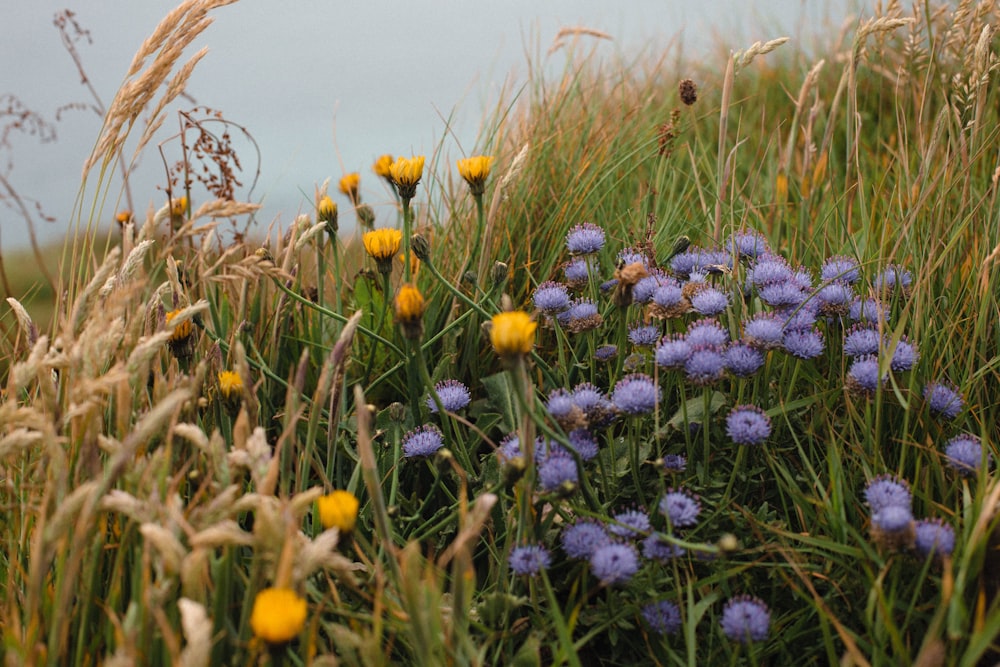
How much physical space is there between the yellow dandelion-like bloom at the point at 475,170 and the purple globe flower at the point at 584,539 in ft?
3.26

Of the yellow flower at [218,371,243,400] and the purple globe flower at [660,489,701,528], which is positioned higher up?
the yellow flower at [218,371,243,400]

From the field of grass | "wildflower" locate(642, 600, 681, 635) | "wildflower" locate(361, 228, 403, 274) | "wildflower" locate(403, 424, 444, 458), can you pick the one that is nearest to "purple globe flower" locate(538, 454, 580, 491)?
the field of grass

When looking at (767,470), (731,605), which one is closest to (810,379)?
(767,470)

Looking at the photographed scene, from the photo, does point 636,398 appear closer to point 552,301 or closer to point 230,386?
point 552,301

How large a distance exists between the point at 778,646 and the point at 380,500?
32.0 inches

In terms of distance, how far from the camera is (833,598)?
1.63 metres

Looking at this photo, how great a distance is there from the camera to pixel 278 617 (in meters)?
1.08

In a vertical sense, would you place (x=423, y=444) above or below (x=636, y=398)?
below

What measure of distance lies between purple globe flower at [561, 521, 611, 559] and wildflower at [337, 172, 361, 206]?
1.86 m

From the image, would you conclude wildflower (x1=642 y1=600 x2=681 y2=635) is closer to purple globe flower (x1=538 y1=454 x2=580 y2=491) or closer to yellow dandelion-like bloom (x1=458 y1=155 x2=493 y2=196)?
purple globe flower (x1=538 y1=454 x2=580 y2=491)

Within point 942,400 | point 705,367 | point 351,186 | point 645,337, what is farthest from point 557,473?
point 351,186

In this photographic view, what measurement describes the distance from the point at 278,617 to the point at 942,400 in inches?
58.9

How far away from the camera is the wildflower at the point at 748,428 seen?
5.33ft

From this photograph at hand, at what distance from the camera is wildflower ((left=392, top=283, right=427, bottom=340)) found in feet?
5.06
